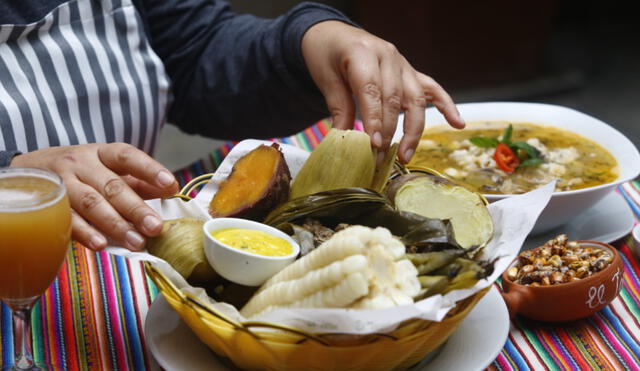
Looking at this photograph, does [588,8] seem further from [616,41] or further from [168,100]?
[168,100]

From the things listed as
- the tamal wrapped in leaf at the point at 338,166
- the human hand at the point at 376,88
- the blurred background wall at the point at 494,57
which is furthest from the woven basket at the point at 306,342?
the blurred background wall at the point at 494,57

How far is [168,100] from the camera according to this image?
1893 millimetres

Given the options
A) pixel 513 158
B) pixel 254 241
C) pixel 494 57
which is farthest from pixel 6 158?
pixel 494 57

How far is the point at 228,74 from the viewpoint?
6.26 feet

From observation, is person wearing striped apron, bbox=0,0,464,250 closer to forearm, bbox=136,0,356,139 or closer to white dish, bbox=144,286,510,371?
forearm, bbox=136,0,356,139

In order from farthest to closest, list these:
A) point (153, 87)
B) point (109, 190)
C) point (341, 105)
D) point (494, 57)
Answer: point (494, 57) → point (153, 87) → point (341, 105) → point (109, 190)

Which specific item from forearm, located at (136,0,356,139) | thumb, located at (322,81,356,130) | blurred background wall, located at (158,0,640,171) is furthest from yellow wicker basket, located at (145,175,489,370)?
blurred background wall, located at (158,0,640,171)

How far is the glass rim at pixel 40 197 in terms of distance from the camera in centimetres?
89

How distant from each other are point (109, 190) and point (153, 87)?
74cm

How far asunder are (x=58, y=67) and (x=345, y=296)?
1.03 m

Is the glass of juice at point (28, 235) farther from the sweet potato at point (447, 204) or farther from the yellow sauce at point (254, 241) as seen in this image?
the sweet potato at point (447, 204)

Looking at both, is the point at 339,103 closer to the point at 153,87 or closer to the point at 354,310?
the point at 153,87

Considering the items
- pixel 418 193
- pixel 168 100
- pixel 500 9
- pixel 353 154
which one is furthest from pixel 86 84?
pixel 500 9

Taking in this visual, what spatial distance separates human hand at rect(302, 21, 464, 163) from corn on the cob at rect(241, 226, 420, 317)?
0.44 m
